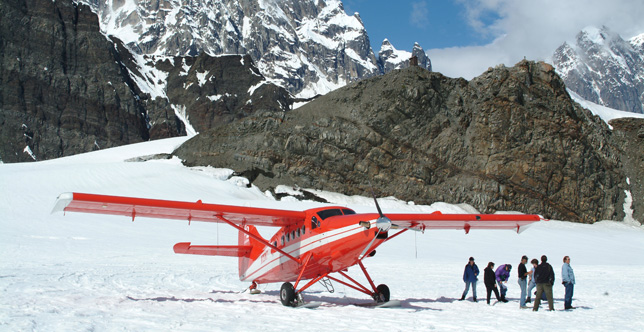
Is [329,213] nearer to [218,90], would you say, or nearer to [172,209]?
[172,209]

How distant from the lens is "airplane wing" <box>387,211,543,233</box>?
520 inches

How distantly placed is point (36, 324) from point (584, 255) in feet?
111

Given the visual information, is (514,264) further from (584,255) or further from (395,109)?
(395,109)

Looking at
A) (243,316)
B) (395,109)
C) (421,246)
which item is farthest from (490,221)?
(395,109)

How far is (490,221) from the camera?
555 inches

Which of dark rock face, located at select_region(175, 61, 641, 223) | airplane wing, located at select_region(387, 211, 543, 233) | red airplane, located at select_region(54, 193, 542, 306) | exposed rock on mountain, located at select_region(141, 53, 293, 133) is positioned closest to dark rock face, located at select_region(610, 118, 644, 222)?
dark rock face, located at select_region(175, 61, 641, 223)

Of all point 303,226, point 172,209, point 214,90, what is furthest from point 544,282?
point 214,90

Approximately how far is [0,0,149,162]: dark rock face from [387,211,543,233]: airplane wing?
11396cm

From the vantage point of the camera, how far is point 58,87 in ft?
383

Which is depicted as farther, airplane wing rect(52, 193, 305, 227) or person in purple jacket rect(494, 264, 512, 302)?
person in purple jacket rect(494, 264, 512, 302)

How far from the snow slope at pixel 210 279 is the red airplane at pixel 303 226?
86cm

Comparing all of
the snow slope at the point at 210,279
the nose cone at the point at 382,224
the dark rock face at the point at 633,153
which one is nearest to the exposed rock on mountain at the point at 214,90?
the dark rock face at the point at 633,153

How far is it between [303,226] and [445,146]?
1900 inches

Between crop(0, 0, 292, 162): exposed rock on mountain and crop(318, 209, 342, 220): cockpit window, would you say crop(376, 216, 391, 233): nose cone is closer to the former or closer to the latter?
crop(318, 209, 342, 220): cockpit window
